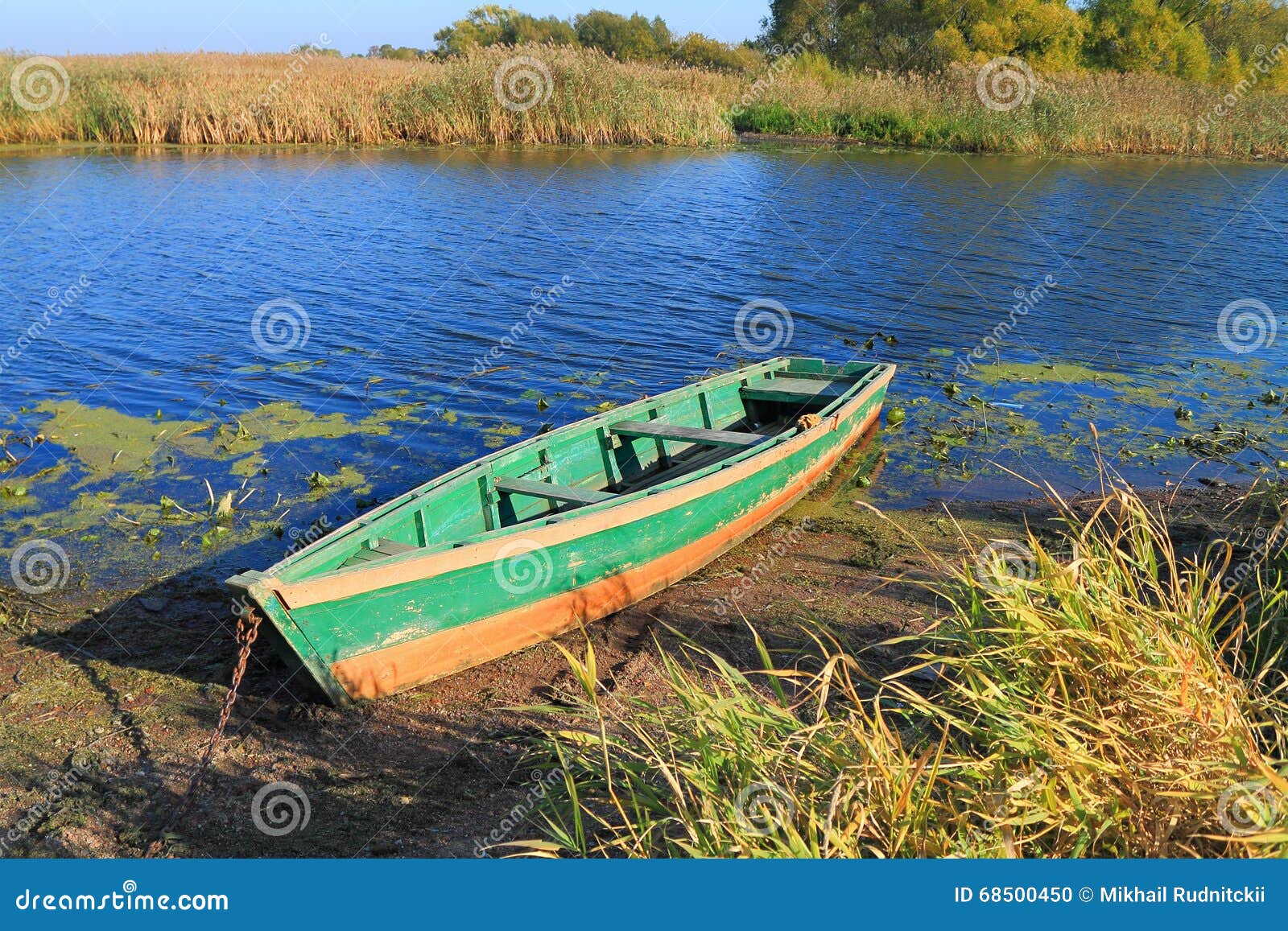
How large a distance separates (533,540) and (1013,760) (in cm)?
296

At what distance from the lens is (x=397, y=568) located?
5258mm

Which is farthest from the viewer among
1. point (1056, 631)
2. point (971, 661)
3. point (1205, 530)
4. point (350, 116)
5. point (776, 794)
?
point (350, 116)

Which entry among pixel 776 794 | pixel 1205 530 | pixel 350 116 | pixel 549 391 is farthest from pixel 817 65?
pixel 776 794

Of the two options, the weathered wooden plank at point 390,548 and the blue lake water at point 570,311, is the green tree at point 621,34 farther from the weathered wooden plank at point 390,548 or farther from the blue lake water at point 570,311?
the weathered wooden plank at point 390,548

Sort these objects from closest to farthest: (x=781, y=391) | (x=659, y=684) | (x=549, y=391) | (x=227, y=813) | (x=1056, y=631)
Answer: (x=1056, y=631) < (x=227, y=813) < (x=659, y=684) < (x=781, y=391) < (x=549, y=391)

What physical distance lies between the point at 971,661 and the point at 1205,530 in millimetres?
4661

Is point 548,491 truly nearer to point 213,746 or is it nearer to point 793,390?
point 213,746

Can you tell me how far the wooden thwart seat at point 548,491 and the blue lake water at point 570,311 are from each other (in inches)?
71.0

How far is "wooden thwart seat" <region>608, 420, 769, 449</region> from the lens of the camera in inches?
317

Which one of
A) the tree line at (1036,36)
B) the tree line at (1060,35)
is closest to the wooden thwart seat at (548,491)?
the tree line at (1036,36)

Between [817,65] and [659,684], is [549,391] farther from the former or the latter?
[817,65]

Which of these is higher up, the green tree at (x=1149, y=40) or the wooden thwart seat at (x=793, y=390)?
the green tree at (x=1149, y=40)

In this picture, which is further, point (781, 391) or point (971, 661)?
point (781, 391)

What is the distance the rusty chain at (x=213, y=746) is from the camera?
4445 mm
